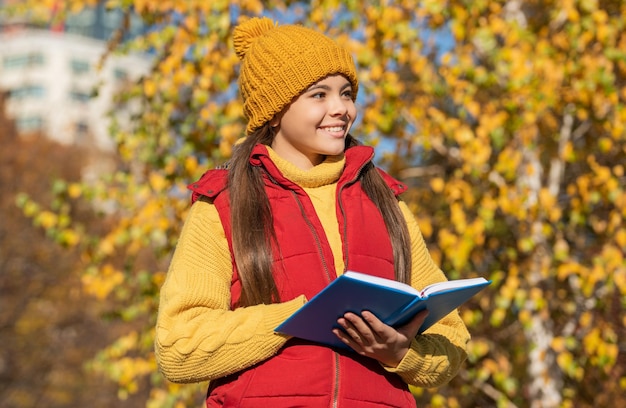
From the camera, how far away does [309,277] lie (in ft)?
7.06

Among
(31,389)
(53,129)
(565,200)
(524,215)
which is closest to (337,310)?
(524,215)

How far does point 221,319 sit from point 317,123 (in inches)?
21.9

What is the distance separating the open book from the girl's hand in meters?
0.01

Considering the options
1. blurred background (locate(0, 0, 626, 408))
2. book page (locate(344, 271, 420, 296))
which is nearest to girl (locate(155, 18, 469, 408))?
book page (locate(344, 271, 420, 296))

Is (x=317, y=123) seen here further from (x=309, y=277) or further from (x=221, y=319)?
(x=221, y=319)

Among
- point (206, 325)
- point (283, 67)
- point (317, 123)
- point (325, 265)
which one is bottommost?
point (206, 325)

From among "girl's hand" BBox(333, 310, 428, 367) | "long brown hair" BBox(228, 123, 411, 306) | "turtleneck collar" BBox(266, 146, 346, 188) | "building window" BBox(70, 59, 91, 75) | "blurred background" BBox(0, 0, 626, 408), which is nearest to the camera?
"girl's hand" BBox(333, 310, 428, 367)

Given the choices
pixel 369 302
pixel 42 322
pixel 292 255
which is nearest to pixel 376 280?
pixel 369 302

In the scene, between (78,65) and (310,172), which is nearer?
(310,172)

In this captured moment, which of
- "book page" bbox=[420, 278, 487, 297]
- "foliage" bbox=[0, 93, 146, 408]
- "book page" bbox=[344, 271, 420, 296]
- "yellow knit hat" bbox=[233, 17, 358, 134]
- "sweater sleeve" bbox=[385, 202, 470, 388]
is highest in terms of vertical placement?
"yellow knit hat" bbox=[233, 17, 358, 134]

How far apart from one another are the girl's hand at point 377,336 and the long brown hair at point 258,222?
221 millimetres

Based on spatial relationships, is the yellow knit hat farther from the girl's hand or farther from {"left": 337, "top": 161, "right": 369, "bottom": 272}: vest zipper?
the girl's hand

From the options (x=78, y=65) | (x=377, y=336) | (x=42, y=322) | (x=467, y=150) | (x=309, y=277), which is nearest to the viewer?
(x=377, y=336)

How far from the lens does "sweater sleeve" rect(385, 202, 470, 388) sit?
7.08 ft
